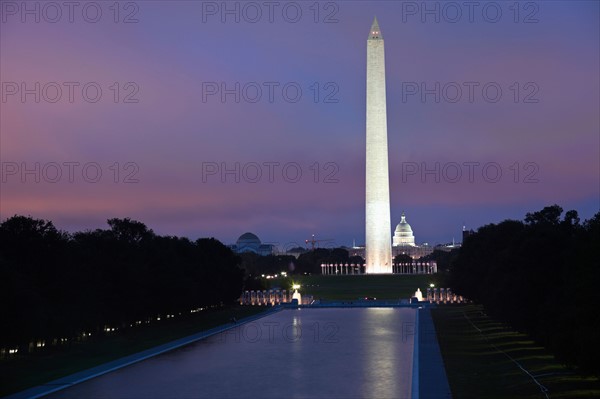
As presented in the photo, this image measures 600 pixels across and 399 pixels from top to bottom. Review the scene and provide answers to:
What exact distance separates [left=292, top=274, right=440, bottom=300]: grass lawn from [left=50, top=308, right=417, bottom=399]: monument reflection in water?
47042 millimetres

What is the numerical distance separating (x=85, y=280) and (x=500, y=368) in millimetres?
21508

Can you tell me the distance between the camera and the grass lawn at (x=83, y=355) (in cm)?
2856

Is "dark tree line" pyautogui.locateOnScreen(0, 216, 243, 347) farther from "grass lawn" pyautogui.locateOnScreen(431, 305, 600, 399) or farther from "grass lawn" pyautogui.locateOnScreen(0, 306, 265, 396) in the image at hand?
"grass lawn" pyautogui.locateOnScreen(431, 305, 600, 399)

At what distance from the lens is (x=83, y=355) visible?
36250 mm

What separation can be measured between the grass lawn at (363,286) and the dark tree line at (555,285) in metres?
45.7

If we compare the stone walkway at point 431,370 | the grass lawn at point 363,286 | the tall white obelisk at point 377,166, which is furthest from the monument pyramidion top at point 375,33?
the stone walkway at point 431,370

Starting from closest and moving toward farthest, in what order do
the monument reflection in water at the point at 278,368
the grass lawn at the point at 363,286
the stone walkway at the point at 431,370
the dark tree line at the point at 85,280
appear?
the stone walkway at the point at 431,370 < the monument reflection in water at the point at 278,368 < the dark tree line at the point at 85,280 < the grass lawn at the point at 363,286

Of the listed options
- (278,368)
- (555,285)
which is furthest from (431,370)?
(555,285)

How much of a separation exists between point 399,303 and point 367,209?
4395 cm

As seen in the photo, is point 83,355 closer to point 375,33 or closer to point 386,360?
point 386,360

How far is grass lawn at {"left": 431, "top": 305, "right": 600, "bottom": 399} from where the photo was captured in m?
24.0

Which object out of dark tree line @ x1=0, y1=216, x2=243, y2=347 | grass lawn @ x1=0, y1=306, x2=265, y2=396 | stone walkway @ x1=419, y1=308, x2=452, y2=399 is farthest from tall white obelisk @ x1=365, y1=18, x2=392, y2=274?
stone walkway @ x1=419, y1=308, x2=452, y2=399

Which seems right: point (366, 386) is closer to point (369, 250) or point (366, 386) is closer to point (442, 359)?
point (442, 359)

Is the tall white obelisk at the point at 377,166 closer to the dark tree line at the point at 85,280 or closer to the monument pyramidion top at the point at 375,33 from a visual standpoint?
the monument pyramidion top at the point at 375,33
